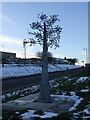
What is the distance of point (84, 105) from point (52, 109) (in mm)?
1366

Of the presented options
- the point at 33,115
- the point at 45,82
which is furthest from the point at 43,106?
the point at 33,115

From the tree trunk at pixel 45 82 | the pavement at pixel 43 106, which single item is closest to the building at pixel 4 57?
the tree trunk at pixel 45 82

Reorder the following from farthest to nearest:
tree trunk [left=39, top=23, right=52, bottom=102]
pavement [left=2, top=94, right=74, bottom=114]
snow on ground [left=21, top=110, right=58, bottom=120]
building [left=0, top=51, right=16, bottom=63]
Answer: building [left=0, top=51, right=16, bottom=63], tree trunk [left=39, top=23, right=52, bottom=102], pavement [left=2, top=94, right=74, bottom=114], snow on ground [left=21, top=110, right=58, bottom=120]

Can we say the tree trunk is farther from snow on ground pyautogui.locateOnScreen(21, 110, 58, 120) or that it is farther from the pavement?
Result: snow on ground pyautogui.locateOnScreen(21, 110, 58, 120)

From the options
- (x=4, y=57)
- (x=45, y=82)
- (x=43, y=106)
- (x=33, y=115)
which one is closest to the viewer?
(x=33, y=115)

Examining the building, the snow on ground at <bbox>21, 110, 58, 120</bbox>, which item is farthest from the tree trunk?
the building

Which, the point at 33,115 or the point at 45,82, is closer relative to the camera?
the point at 33,115

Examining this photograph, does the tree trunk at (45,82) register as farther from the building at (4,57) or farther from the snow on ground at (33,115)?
the building at (4,57)

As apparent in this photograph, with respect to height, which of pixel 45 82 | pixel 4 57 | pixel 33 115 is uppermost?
pixel 4 57

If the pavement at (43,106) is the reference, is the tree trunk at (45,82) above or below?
above

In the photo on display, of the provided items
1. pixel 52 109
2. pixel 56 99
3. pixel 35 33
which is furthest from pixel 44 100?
pixel 35 33

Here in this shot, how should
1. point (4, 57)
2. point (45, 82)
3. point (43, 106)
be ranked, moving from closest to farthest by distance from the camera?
point (43, 106)
point (45, 82)
point (4, 57)

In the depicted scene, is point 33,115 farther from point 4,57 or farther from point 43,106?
point 4,57

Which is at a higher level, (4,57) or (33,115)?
(4,57)
